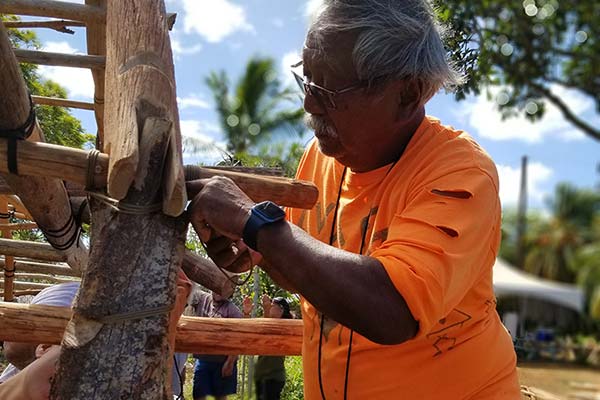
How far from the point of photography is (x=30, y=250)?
4309 millimetres

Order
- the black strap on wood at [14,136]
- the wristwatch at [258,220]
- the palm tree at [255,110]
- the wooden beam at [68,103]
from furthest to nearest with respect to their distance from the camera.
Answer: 1. the palm tree at [255,110]
2. the wooden beam at [68,103]
3. the black strap on wood at [14,136]
4. the wristwatch at [258,220]

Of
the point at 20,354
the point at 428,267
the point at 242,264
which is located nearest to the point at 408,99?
the point at 428,267

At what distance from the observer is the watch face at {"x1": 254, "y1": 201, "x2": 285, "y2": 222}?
1.41 meters

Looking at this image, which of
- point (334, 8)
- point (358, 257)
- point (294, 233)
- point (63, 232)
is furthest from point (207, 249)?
point (63, 232)

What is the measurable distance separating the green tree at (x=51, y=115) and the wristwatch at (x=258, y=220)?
22.8 ft

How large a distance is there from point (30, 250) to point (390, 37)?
361cm

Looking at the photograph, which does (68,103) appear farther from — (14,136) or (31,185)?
(14,136)

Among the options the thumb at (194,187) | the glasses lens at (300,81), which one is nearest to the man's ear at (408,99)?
the glasses lens at (300,81)

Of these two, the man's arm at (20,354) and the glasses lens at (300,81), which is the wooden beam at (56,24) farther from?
the glasses lens at (300,81)

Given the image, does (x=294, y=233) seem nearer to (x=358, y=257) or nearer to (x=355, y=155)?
(x=358, y=257)

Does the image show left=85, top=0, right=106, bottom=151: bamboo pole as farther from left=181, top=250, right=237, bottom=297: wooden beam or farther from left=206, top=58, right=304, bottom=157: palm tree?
left=206, top=58, right=304, bottom=157: palm tree

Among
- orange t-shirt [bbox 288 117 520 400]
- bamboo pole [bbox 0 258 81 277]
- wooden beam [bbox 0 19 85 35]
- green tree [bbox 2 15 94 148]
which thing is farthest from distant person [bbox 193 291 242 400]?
orange t-shirt [bbox 288 117 520 400]

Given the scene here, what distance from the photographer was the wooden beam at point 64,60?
10.3ft

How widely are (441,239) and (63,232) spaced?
202 centimetres
